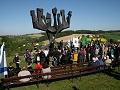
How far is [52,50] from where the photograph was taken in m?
15.7

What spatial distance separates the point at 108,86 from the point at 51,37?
8652 millimetres

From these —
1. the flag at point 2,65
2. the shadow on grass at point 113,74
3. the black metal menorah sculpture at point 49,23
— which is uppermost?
the black metal menorah sculpture at point 49,23

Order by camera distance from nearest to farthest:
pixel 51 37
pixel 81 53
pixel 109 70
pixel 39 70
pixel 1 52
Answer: pixel 1 52, pixel 39 70, pixel 109 70, pixel 81 53, pixel 51 37

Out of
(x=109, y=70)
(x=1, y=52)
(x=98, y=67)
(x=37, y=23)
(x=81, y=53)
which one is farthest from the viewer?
(x=37, y=23)

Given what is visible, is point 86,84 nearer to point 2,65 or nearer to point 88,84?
point 88,84

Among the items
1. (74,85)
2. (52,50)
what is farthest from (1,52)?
(52,50)

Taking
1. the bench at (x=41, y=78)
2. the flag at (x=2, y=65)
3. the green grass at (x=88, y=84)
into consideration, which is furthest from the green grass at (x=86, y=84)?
the flag at (x=2, y=65)

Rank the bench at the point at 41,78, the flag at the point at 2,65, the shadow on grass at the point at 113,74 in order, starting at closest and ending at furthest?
the flag at the point at 2,65 → the bench at the point at 41,78 → the shadow on grass at the point at 113,74

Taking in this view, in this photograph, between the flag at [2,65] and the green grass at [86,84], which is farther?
the green grass at [86,84]

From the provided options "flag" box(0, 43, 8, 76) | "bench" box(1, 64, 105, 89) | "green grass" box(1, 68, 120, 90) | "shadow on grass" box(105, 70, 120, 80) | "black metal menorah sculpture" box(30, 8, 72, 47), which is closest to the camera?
"flag" box(0, 43, 8, 76)

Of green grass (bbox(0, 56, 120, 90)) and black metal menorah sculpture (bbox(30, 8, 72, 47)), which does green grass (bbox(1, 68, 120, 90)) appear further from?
black metal menorah sculpture (bbox(30, 8, 72, 47))

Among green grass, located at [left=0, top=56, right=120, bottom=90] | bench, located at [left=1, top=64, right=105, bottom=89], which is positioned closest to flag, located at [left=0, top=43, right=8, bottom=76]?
bench, located at [left=1, top=64, right=105, bottom=89]

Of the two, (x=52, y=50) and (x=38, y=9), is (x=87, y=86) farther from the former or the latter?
(x=38, y=9)

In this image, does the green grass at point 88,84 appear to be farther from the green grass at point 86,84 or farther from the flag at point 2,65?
the flag at point 2,65
